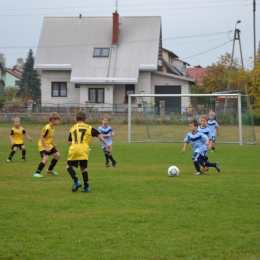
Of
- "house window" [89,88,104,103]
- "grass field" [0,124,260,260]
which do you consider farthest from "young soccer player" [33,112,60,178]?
"house window" [89,88,104,103]

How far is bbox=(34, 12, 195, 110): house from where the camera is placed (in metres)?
48.5

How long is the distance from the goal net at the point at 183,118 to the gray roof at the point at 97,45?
48.2ft

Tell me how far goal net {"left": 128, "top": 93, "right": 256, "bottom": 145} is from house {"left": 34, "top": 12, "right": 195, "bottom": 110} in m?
14.6

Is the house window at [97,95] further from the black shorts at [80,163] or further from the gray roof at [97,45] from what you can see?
the black shorts at [80,163]

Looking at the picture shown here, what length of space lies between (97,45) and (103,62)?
231cm

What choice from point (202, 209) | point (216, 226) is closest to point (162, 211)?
point (202, 209)

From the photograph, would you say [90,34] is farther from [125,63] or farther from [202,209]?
[202,209]

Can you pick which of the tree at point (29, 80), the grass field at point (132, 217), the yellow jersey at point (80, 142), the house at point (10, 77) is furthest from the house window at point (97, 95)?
the house at point (10, 77)

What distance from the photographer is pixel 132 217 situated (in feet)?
26.8

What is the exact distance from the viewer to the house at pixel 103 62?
159 ft

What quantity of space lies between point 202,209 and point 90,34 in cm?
4459

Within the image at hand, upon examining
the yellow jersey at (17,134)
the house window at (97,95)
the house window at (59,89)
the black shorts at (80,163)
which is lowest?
the black shorts at (80,163)

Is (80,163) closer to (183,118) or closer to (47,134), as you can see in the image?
(47,134)

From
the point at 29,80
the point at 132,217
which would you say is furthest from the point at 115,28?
the point at 132,217
